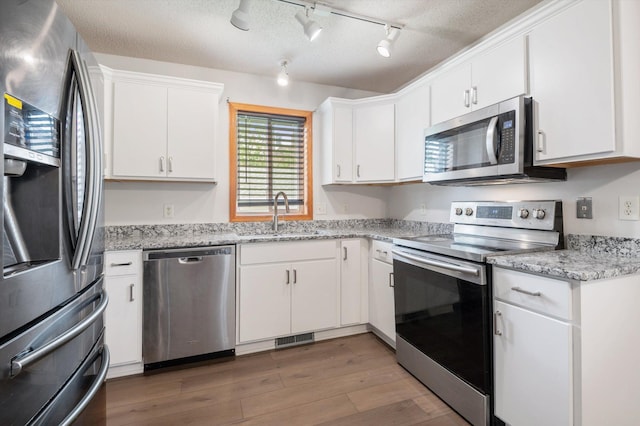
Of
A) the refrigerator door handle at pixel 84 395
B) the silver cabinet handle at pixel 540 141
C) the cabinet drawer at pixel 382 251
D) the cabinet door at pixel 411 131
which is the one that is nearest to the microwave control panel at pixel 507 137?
the silver cabinet handle at pixel 540 141

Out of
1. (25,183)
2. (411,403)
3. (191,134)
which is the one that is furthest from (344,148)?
(25,183)

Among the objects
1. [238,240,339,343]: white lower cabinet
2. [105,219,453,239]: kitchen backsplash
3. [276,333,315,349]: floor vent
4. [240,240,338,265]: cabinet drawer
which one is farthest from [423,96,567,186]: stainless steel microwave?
[276,333,315,349]: floor vent

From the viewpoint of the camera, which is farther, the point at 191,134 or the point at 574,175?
the point at 191,134

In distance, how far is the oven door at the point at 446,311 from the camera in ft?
5.22

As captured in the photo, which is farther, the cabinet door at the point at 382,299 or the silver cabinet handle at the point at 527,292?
the cabinet door at the point at 382,299

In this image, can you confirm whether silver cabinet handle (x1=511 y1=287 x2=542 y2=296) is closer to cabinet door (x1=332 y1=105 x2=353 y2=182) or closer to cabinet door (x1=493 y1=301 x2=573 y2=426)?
cabinet door (x1=493 y1=301 x2=573 y2=426)

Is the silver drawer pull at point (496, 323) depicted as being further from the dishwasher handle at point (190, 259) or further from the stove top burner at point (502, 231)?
the dishwasher handle at point (190, 259)

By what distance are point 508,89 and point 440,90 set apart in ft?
1.97

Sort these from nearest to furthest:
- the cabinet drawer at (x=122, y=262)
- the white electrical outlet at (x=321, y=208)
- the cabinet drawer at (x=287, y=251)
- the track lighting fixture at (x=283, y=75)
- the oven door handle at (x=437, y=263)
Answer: the oven door handle at (x=437, y=263) → the cabinet drawer at (x=122, y=262) → the cabinet drawer at (x=287, y=251) → the track lighting fixture at (x=283, y=75) → the white electrical outlet at (x=321, y=208)

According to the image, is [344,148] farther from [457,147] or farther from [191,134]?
[191,134]

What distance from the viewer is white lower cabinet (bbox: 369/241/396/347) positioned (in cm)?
249

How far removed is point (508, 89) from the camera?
5.91 feet

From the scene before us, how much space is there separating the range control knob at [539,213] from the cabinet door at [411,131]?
0.91 m

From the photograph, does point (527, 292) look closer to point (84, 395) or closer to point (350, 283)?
point (350, 283)
